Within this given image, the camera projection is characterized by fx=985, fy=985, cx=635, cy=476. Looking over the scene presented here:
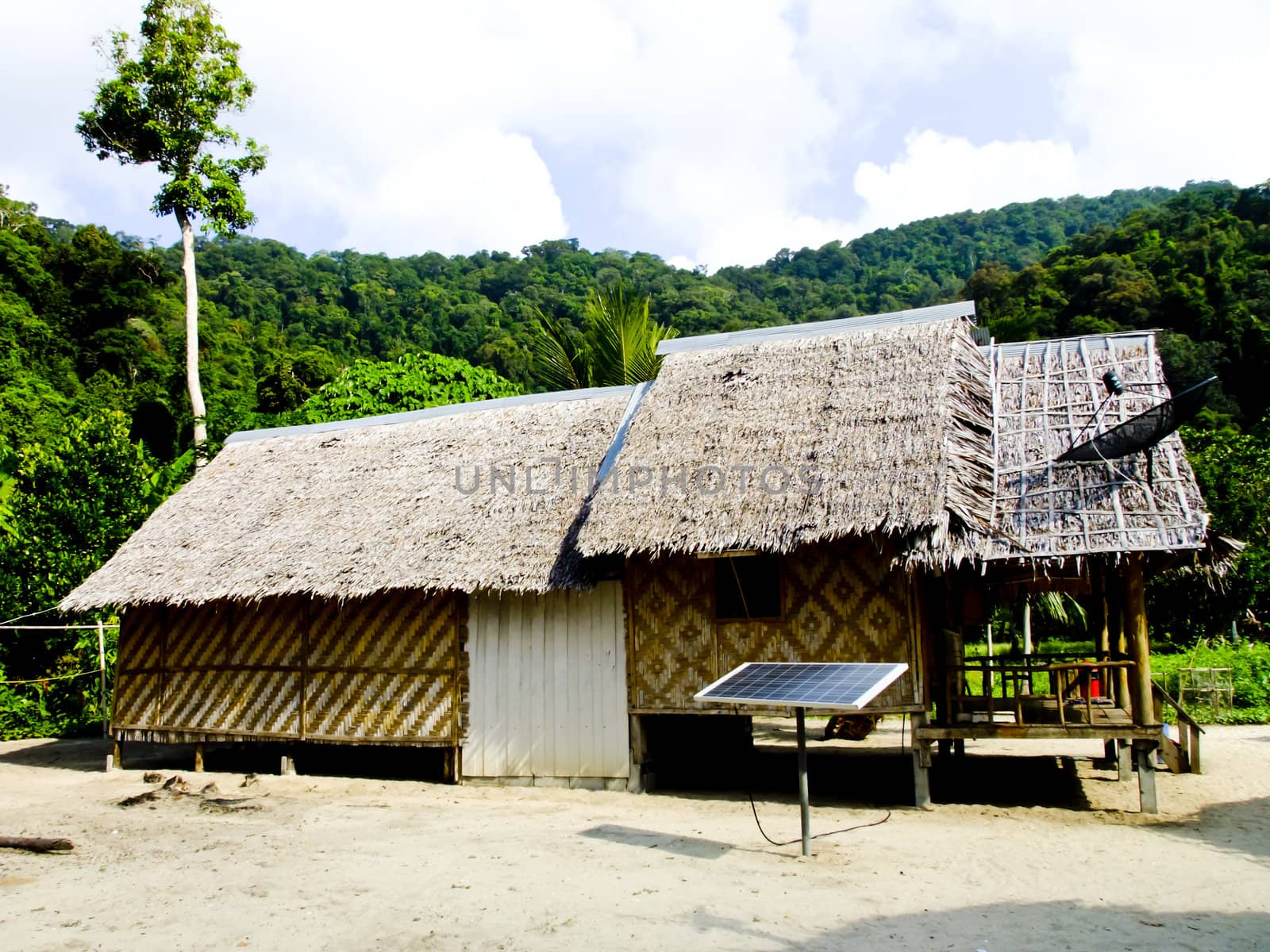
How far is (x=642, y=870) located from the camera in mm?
6629

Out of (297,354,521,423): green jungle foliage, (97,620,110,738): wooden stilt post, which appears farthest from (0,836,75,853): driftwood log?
(297,354,521,423): green jungle foliage

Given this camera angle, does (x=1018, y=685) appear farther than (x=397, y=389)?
No

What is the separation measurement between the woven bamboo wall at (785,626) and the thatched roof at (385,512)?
0.86 meters

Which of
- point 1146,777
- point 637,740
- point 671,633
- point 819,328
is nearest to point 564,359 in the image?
point 819,328

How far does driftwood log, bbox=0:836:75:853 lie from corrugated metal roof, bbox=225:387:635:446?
6.59 metres

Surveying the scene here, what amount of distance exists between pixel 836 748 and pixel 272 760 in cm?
729

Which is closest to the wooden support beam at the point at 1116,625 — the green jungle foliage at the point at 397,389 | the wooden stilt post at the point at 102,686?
the wooden stilt post at the point at 102,686

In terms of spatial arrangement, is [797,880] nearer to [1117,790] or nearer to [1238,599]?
[1117,790]

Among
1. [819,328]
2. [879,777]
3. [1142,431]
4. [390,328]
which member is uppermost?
[390,328]

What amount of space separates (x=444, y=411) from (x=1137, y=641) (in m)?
8.62

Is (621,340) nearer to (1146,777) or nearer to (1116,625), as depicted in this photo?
(1116,625)

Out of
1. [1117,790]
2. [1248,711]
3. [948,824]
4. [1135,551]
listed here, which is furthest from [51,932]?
[1248,711]

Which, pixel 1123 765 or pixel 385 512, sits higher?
pixel 385 512

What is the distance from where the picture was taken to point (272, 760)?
12477 millimetres
